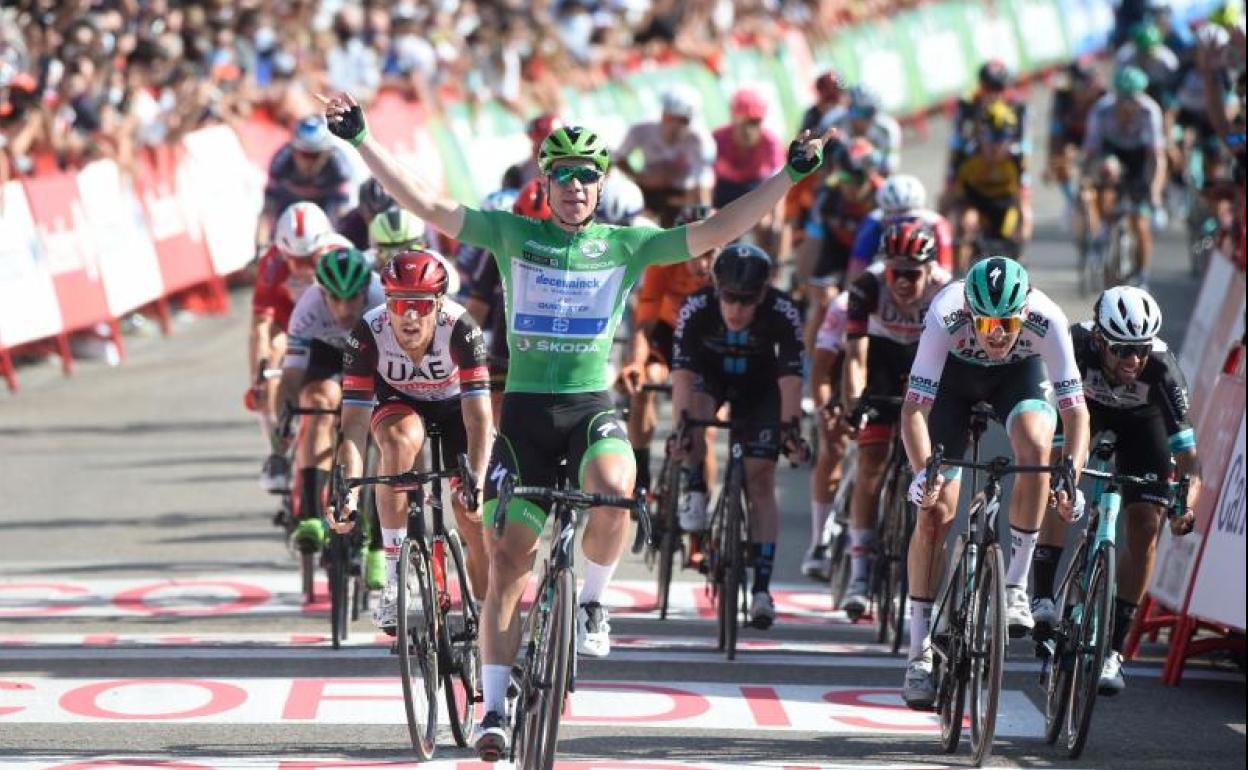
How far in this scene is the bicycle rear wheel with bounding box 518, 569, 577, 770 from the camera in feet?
27.0

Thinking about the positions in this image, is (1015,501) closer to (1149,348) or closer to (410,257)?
(1149,348)

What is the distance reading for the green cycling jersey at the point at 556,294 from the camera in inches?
348

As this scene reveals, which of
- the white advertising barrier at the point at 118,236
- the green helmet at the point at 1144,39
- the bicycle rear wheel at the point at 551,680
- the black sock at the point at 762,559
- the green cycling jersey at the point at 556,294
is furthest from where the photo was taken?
the green helmet at the point at 1144,39

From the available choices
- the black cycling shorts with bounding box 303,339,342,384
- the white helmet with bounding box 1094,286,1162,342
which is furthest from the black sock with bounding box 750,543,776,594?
the white helmet with bounding box 1094,286,1162,342

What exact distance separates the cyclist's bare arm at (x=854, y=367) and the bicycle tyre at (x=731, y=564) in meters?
0.92

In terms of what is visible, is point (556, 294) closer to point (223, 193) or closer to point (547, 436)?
point (547, 436)

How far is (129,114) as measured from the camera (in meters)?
20.9

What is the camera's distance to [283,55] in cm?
2472

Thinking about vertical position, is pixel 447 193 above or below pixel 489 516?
above

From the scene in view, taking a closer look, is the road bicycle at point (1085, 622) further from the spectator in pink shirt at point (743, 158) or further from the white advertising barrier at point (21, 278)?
the white advertising barrier at point (21, 278)

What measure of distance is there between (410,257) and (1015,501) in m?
2.50

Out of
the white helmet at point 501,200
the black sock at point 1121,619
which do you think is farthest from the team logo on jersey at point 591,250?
the white helmet at point 501,200

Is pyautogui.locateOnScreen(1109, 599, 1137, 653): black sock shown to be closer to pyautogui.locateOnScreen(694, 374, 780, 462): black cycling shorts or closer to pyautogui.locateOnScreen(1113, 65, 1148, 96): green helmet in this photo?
pyautogui.locateOnScreen(694, 374, 780, 462): black cycling shorts

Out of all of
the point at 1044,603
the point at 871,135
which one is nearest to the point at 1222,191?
the point at 871,135
